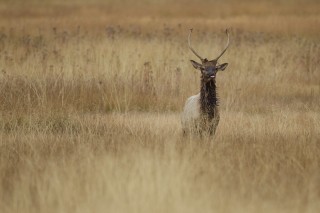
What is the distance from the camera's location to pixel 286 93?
601 inches

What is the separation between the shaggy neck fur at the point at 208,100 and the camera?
9.81 m

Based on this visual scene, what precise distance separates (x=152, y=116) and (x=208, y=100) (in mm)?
2850

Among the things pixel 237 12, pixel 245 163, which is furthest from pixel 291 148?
pixel 237 12

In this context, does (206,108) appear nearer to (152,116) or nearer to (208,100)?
(208,100)

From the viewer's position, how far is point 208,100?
984 centimetres

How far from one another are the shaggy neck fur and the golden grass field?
407 millimetres

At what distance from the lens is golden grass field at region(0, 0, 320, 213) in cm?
671

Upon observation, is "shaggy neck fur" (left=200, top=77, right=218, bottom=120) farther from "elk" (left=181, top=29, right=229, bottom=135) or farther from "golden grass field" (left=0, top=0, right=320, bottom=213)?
"golden grass field" (left=0, top=0, right=320, bottom=213)

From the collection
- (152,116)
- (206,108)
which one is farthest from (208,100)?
(152,116)

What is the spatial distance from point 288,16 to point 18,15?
393 inches

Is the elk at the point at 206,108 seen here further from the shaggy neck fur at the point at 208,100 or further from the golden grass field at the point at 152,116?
the golden grass field at the point at 152,116

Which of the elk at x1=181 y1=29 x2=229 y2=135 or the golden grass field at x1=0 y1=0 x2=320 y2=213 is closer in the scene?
the golden grass field at x1=0 y1=0 x2=320 y2=213

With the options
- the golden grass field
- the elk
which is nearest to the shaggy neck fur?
the elk

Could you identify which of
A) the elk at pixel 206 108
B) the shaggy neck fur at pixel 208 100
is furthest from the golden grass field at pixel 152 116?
the shaggy neck fur at pixel 208 100
